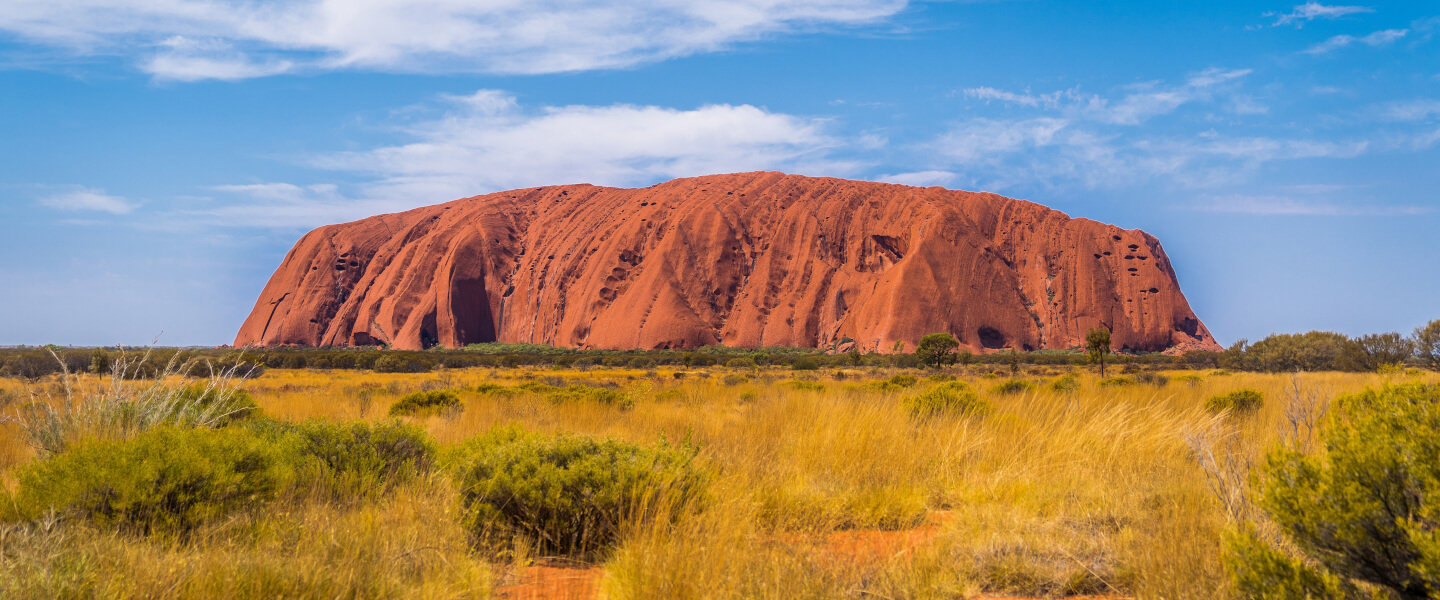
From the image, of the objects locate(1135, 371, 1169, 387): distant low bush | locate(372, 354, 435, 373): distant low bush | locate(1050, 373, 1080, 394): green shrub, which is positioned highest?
locate(1050, 373, 1080, 394): green shrub

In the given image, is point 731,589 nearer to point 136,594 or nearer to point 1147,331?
point 136,594

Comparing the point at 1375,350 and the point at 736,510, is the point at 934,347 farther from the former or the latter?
the point at 736,510

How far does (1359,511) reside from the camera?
212cm

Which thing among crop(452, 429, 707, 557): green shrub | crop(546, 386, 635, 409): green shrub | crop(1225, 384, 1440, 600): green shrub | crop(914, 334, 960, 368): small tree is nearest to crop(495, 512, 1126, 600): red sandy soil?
crop(452, 429, 707, 557): green shrub

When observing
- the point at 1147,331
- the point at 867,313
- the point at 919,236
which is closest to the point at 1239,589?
the point at 867,313

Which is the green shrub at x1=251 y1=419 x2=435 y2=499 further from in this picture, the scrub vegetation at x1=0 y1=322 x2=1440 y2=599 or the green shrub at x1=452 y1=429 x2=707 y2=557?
the green shrub at x1=452 y1=429 x2=707 y2=557

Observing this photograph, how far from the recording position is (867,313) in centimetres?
7206

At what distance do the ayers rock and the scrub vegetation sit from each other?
63.3m

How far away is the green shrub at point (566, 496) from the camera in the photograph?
382cm

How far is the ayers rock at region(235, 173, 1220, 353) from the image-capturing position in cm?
7325

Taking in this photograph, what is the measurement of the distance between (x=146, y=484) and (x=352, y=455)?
1.66m

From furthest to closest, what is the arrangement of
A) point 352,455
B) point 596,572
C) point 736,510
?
point 352,455
point 736,510
point 596,572

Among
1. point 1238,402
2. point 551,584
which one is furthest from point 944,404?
point 551,584

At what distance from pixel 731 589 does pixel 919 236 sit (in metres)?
76.7
